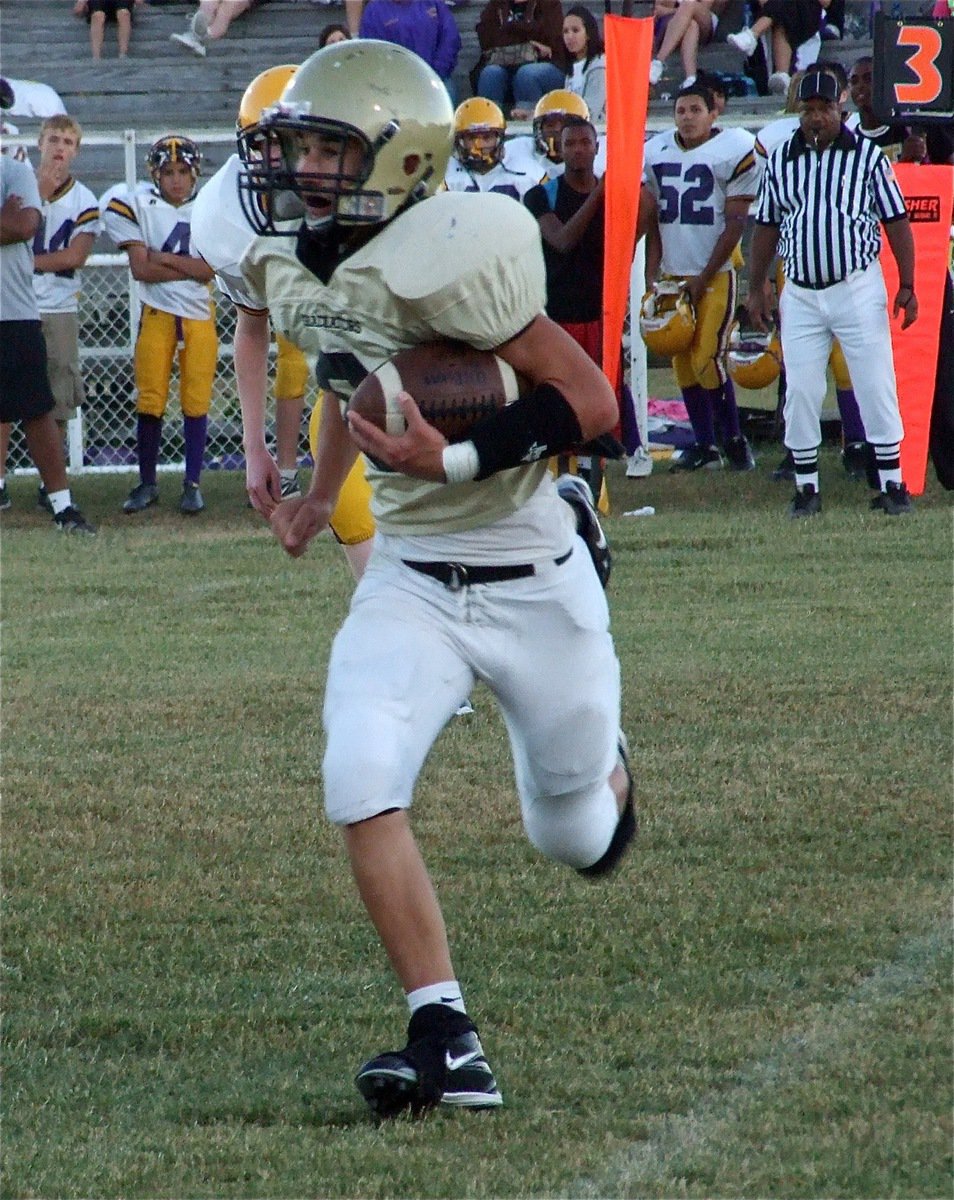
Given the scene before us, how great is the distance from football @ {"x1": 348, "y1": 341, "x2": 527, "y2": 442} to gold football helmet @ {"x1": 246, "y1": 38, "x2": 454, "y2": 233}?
10.0 inches

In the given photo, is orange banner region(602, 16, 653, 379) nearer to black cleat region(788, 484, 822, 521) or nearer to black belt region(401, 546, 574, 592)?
black cleat region(788, 484, 822, 521)

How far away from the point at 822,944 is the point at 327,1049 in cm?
99

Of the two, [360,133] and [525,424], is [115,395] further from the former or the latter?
[525,424]

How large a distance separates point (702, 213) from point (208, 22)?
749 centimetres

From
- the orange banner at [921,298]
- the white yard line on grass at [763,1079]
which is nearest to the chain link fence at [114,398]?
the orange banner at [921,298]

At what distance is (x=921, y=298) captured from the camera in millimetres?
8961

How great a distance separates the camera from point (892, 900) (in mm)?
3785

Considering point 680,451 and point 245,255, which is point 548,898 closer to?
point 245,255

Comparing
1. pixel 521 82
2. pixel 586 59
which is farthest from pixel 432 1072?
pixel 521 82

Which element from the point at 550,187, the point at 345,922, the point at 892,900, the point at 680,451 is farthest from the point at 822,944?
the point at 680,451

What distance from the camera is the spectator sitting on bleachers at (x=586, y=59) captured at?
499 inches

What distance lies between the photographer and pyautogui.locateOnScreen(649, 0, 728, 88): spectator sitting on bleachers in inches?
574

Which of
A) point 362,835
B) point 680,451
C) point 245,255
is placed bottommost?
point 680,451

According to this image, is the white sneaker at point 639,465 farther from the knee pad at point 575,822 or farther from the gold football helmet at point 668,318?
the knee pad at point 575,822
